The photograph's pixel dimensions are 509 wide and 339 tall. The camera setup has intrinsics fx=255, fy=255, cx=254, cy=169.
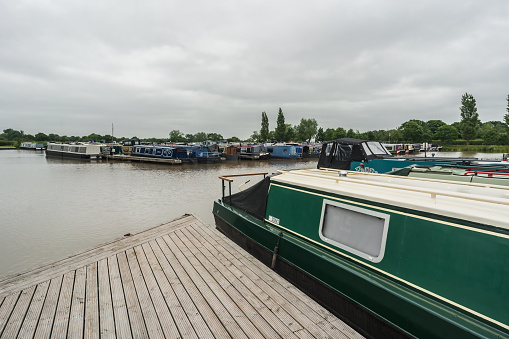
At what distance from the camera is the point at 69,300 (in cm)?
389

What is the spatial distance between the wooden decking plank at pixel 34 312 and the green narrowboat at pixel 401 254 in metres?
3.58

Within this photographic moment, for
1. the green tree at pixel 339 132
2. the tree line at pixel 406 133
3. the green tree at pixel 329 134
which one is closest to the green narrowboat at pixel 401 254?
the tree line at pixel 406 133

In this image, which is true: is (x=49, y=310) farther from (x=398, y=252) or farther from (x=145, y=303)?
(x=398, y=252)

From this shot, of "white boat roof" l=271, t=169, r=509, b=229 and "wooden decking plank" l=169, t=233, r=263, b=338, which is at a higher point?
"white boat roof" l=271, t=169, r=509, b=229

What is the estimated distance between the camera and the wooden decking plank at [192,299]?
328 centimetres

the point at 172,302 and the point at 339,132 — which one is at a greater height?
the point at 339,132

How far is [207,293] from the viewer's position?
4078 mm

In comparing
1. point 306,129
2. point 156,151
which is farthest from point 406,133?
point 156,151

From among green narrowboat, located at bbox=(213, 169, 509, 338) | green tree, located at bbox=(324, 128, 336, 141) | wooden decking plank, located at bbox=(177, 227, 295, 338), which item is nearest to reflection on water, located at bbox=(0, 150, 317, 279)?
wooden decking plank, located at bbox=(177, 227, 295, 338)

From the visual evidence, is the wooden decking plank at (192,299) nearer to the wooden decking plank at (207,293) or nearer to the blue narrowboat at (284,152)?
the wooden decking plank at (207,293)

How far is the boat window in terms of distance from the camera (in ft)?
11.0

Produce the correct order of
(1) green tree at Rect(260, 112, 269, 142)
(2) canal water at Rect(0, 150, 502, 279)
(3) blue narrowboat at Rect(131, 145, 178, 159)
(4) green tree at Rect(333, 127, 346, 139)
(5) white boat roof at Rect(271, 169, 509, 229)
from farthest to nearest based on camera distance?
(4) green tree at Rect(333, 127, 346, 139) → (1) green tree at Rect(260, 112, 269, 142) → (3) blue narrowboat at Rect(131, 145, 178, 159) → (2) canal water at Rect(0, 150, 502, 279) → (5) white boat roof at Rect(271, 169, 509, 229)

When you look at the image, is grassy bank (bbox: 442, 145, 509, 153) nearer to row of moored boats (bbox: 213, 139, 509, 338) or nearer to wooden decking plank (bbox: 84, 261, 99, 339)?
row of moored boats (bbox: 213, 139, 509, 338)

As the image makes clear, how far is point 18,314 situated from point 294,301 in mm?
3897
